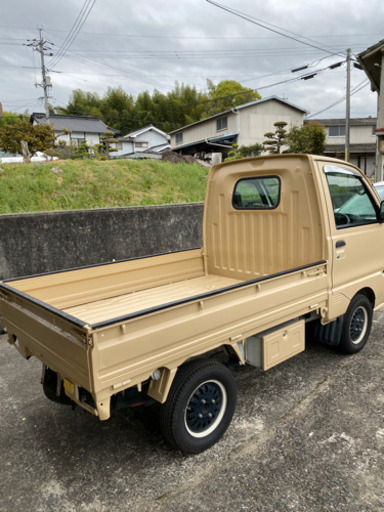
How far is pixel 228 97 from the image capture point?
4628cm

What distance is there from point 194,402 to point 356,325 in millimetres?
2305

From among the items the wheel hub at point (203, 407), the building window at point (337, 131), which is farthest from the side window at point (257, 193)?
the building window at point (337, 131)

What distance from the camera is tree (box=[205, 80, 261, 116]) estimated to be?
4647 centimetres

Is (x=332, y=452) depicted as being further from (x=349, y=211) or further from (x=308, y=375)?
(x=349, y=211)

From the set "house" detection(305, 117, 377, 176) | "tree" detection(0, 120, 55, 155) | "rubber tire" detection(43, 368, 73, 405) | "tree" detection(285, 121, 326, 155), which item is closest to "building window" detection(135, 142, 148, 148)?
"house" detection(305, 117, 377, 176)

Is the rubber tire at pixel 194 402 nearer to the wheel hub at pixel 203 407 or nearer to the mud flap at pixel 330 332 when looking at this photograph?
the wheel hub at pixel 203 407

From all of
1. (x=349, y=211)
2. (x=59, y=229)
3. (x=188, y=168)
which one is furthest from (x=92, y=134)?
(x=349, y=211)

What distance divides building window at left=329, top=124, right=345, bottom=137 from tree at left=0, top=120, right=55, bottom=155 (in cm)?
2874

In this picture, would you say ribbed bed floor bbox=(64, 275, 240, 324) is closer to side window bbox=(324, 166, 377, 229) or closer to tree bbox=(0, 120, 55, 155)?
side window bbox=(324, 166, 377, 229)

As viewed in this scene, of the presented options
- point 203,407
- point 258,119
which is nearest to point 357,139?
point 258,119

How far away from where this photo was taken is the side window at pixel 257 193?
145 inches

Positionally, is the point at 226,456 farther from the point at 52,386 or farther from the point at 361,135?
the point at 361,135

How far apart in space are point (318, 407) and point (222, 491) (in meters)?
1.26

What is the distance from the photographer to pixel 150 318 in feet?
7.39
